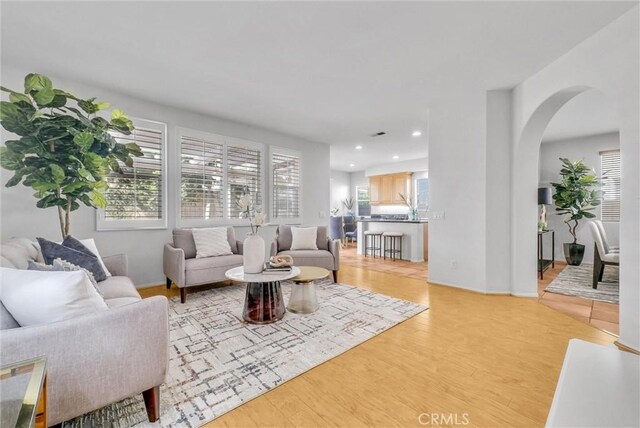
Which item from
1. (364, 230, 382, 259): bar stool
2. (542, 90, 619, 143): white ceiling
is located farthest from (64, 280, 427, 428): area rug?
(542, 90, 619, 143): white ceiling

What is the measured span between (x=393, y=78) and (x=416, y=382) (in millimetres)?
3115

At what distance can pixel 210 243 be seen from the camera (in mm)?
3736

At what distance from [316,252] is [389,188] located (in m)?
5.57

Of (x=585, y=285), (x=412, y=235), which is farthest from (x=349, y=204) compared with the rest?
(x=585, y=285)

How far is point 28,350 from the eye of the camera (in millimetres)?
1071

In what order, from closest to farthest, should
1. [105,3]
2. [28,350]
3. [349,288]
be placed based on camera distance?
[28,350], [105,3], [349,288]

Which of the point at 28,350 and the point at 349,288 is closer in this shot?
the point at 28,350

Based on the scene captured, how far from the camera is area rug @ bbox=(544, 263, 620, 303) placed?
3.45 metres

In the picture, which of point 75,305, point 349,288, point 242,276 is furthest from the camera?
point 349,288

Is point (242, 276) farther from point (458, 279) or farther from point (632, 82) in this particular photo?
point (632, 82)


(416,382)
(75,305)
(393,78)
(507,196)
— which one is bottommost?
(416,382)

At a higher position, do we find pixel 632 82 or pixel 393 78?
pixel 393 78

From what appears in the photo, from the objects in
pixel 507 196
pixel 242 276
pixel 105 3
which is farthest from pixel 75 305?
pixel 507 196

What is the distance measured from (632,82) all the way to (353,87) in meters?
2.52
